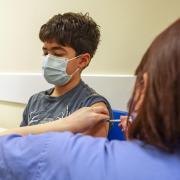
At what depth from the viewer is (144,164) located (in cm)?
58

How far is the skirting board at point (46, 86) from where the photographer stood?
187 cm

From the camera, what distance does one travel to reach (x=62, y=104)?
147 cm

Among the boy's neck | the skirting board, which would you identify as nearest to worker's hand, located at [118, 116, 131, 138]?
the boy's neck

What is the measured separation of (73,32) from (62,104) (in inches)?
14.2

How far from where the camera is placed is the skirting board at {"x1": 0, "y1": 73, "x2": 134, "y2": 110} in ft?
6.12

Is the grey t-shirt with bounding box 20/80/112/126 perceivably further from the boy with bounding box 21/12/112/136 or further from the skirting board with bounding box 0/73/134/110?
the skirting board with bounding box 0/73/134/110

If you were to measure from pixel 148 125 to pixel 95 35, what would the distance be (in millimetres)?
1020

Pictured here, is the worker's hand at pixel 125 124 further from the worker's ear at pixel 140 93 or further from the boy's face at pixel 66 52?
the boy's face at pixel 66 52

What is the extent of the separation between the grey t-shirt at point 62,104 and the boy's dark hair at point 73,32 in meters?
0.20

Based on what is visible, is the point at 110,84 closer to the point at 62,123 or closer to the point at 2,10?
the point at 62,123

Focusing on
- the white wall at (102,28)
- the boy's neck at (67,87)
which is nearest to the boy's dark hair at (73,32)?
the boy's neck at (67,87)

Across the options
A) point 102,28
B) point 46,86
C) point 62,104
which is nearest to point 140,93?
point 62,104

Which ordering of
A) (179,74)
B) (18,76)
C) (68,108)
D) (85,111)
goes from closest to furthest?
(179,74), (85,111), (68,108), (18,76)

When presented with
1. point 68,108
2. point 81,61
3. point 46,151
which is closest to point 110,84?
point 81,61
